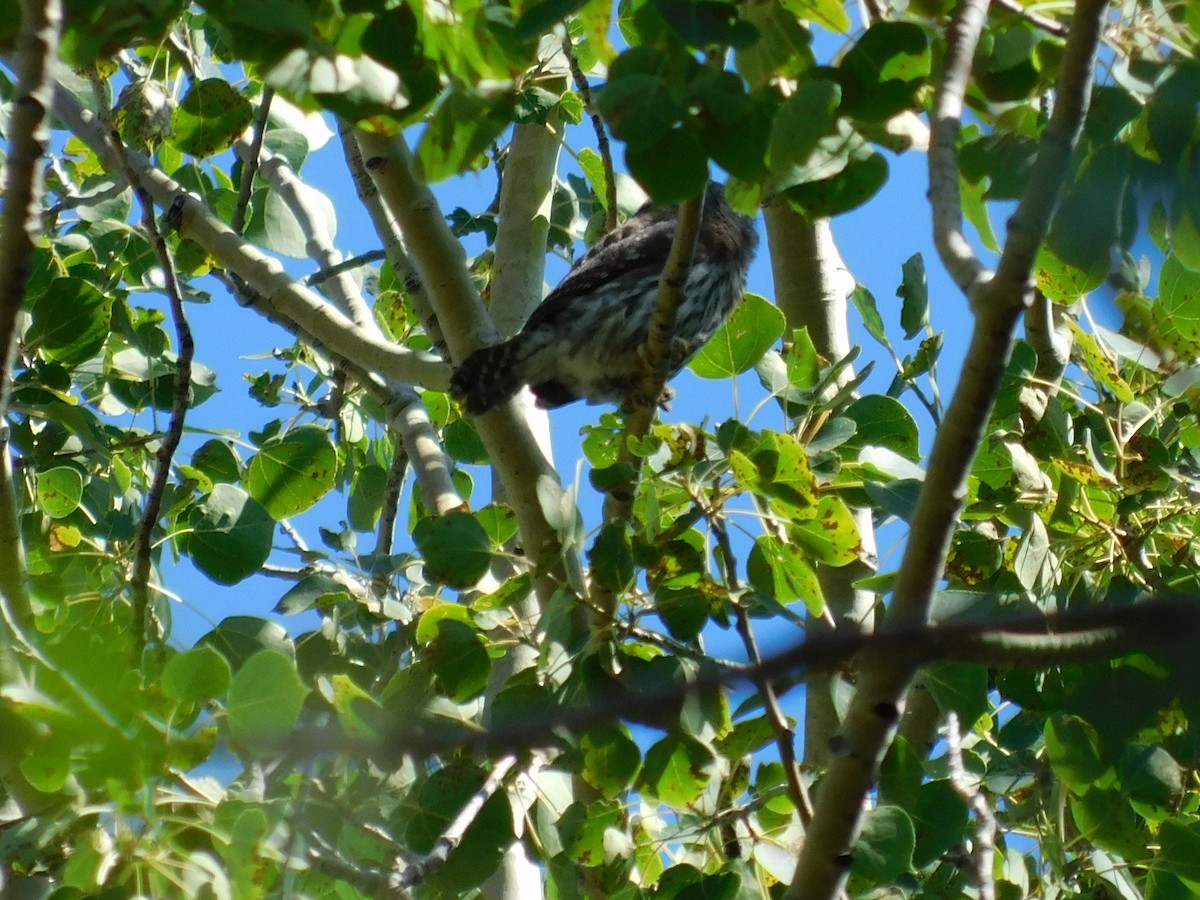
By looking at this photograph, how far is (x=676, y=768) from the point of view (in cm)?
266

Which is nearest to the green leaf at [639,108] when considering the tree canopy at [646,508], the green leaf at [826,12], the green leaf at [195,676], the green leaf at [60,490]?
the tree canopy at [646,508]

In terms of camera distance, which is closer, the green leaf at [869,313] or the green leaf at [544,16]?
the green leaf at [544,16]

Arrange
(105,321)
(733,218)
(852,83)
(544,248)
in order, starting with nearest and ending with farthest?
1. (852,83)
2. (105,321)
3. (544,248)
4. (733,218)

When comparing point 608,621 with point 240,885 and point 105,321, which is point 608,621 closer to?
point 240,885

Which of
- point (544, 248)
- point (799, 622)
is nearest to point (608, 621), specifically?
point (799, 622)

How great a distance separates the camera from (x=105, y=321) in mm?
3648

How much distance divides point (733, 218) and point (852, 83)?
3416 mm

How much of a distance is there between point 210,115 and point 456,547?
Result: 4.29ft

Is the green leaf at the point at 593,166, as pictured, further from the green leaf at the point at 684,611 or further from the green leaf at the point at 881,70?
the green leaf at the point at 881,70

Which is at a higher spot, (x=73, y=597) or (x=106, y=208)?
(x=106, y=208)

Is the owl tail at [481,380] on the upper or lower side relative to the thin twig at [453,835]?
upper

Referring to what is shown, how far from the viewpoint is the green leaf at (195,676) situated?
1.97 m

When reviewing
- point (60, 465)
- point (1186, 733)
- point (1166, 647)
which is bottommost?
point (1166, 647)

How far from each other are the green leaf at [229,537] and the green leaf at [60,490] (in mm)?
548
